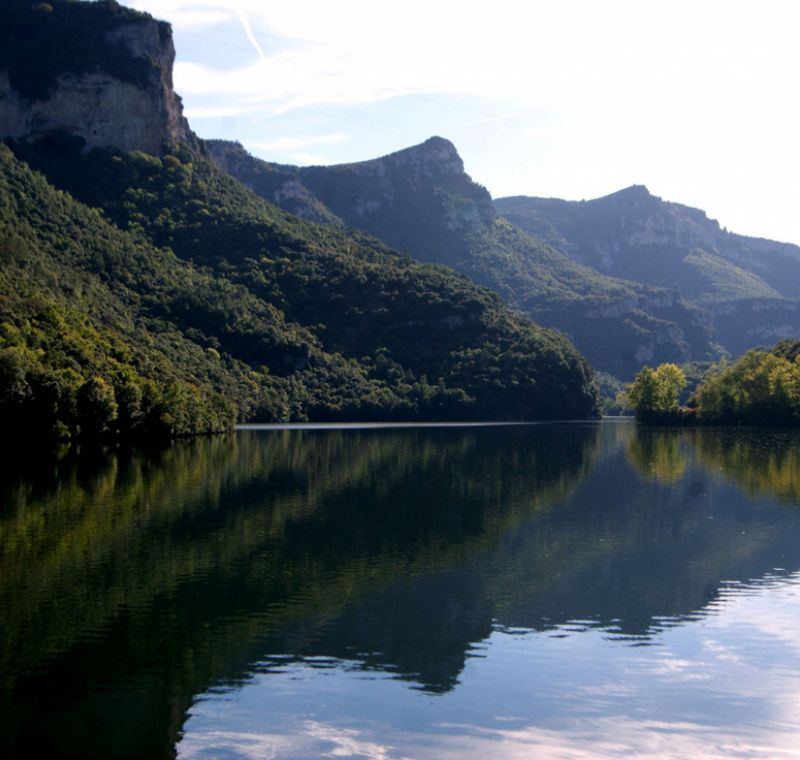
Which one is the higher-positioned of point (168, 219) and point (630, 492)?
point (168, 219)

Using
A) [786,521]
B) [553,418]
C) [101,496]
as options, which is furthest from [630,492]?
[553,418]

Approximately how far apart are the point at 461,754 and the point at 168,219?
183 metres

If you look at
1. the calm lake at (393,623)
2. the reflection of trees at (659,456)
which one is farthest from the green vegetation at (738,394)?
the calm lake at (393,623)

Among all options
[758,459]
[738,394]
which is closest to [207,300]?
[738,394]

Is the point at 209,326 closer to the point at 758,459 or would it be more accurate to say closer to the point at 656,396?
the point at 656,396

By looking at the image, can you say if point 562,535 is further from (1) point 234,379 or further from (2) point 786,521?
(1) point 234,379

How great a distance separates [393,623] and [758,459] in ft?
195

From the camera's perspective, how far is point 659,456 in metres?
85.2

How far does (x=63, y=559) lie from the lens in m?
33.0

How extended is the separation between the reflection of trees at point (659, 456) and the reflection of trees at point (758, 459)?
187 cm

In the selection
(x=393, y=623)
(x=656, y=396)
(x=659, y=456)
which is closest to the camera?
(x=393, y=623)

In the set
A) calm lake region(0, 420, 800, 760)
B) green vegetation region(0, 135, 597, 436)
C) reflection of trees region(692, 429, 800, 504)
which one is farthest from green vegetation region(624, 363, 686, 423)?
calm lake region(0, 420, 800, 760)

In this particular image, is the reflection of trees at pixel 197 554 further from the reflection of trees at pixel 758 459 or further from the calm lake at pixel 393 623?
the reflection of trees at pixel 758 459

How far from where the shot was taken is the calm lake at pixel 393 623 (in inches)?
749
